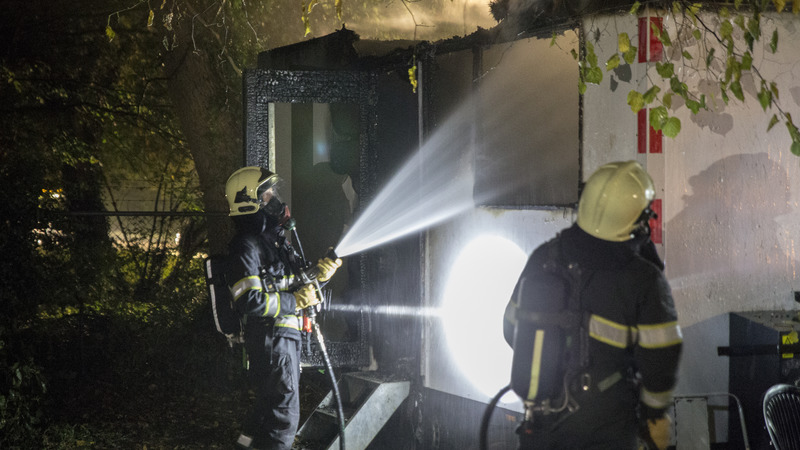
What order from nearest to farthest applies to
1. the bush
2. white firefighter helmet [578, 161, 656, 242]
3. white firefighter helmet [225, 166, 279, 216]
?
white firefighter helmet [578, 161, 656, 242] → white firefighter helmet [225, 166, 279, 216] → the bush

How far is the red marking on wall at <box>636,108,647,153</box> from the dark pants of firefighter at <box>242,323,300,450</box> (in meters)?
2.55

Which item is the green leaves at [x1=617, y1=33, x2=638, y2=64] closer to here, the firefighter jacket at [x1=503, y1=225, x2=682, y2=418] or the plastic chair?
the firefighter jacket at [x1=503, y1=225, x2=682, y2=418]

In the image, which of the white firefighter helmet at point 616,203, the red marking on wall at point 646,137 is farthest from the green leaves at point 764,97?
the white firefighter helmet at point 616,203

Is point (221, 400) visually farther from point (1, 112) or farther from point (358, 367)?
point (1, 112)

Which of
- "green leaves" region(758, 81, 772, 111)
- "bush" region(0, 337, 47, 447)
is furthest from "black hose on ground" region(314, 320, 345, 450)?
"green leaves" region(758, 81, 772, 111)

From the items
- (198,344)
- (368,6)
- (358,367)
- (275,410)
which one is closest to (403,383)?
(358,367)

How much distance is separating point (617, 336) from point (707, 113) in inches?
76.1

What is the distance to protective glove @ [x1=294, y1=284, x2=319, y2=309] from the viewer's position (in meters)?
5.07

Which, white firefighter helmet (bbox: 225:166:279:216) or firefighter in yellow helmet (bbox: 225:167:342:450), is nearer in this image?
firefighter in yellow helmet (bbox: 225:167:342:450)

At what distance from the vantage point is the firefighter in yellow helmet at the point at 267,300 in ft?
15.8

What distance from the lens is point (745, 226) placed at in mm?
4434

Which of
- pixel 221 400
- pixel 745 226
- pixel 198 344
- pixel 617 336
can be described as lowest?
pixel 221 400

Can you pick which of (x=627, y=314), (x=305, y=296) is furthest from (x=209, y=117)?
(x=627, y=314)

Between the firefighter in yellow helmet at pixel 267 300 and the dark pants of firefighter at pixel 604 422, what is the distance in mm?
2223
